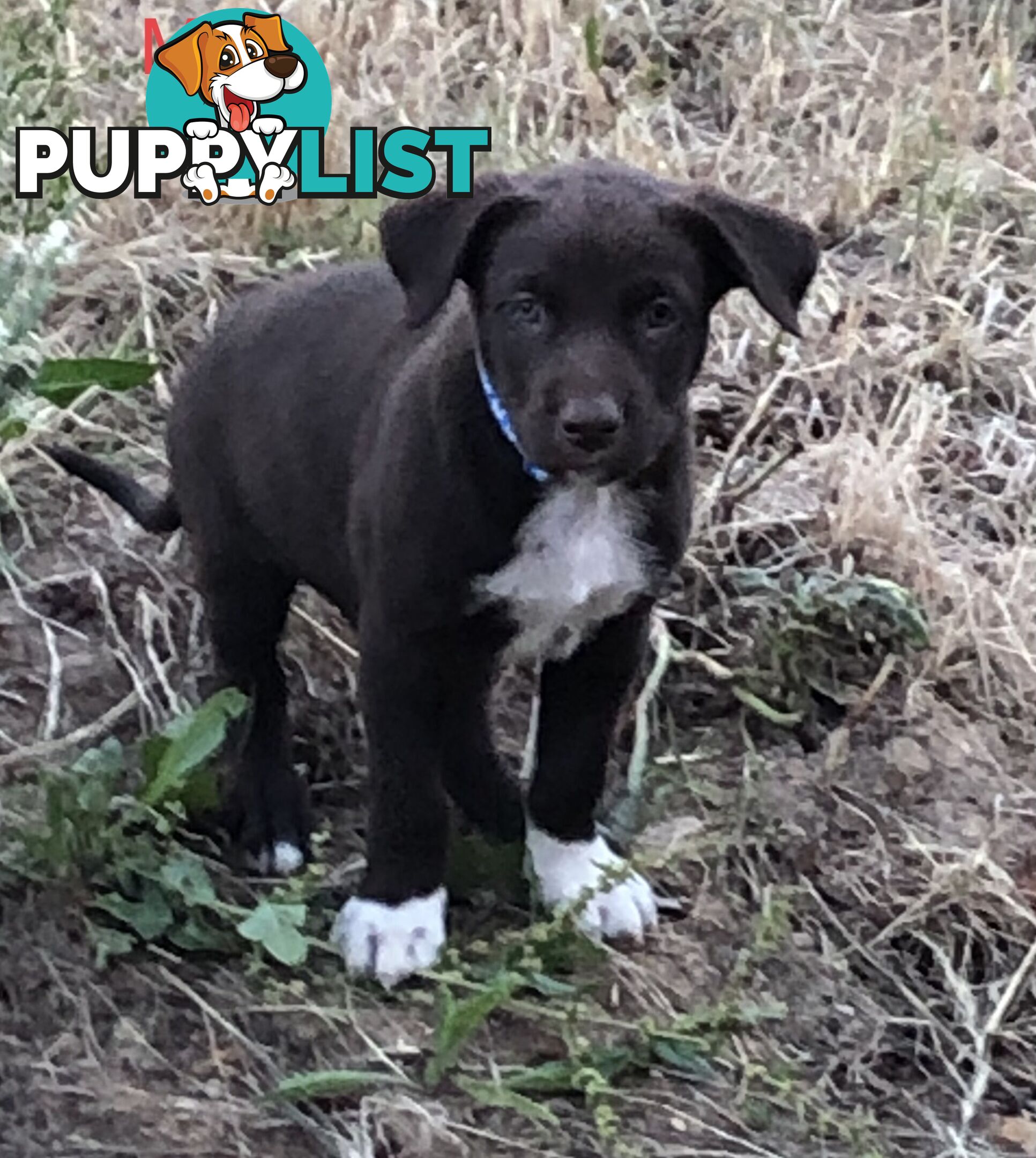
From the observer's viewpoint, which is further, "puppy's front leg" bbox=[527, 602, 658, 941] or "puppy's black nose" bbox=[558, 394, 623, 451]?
"puppy's front leg" bbox=[527, 602, 658, 941]

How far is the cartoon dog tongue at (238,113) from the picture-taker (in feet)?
13.3

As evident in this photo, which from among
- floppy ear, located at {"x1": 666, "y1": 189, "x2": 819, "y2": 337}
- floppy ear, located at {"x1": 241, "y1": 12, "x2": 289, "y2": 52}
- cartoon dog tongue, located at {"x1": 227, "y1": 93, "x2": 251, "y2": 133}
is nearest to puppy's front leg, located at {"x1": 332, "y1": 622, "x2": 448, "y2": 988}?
floppy ear, located at {"x1": 666, "y1": 189, "x2": 819, "y2": 337}

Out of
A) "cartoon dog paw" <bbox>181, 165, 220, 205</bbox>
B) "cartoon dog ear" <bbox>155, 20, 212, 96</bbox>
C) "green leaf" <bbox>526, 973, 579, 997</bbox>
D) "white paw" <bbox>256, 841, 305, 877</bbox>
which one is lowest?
"white paw" <bbox>256, 841, 305, 877</bbox>

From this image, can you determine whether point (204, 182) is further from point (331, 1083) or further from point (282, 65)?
point (331, 1083)

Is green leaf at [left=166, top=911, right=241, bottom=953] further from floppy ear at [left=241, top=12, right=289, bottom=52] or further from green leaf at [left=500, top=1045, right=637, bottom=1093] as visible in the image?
floppy ear at [left=241, top=12, right=289, bottom=52]

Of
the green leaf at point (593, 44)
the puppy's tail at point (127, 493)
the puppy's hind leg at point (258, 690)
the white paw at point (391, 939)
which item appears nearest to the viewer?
the white paw at point (391, 939)

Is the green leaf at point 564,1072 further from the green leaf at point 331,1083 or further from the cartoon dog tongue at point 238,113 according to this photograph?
the cartoon dog tongue at point 238,113

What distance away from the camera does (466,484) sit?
2.61 m

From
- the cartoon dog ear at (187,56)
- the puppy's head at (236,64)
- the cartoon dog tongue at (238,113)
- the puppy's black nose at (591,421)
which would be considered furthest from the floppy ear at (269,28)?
the puppy's black nose at (591,421)

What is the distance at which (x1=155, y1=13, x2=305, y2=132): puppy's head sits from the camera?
4.12 m

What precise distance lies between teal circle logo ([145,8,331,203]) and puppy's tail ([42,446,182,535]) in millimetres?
1005

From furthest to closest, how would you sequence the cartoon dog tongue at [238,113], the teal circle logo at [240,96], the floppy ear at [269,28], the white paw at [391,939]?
the floppy ear at [269,28], the teal circle logo at [240,96], the cartoon dog tongue at [238,113], the white paw at [391,939]

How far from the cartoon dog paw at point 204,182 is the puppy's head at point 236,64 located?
6.2 inches

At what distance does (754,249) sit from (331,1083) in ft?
3.84
